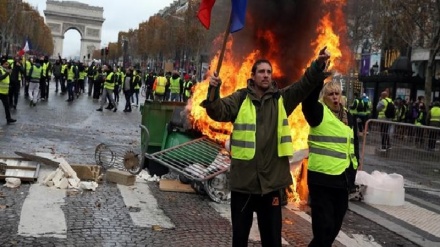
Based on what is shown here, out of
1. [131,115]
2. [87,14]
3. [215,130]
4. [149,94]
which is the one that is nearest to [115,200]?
[215,130]

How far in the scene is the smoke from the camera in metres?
9.38

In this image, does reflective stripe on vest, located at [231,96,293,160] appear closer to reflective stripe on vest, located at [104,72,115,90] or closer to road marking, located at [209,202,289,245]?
road marking, located at [209,202,289,245]

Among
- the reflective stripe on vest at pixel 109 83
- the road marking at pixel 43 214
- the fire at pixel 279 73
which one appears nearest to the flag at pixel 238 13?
the road marking at pixel 43 214

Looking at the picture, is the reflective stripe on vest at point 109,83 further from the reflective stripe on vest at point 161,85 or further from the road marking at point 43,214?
the road marking at point 43,214

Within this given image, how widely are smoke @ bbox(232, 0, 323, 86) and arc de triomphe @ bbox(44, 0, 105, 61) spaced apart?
111m

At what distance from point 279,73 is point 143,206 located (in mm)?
3608

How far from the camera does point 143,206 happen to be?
708 cm

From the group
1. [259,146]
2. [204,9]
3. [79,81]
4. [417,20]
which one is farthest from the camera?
[79,81]

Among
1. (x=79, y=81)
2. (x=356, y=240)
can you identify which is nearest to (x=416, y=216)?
(x=356, y=240)

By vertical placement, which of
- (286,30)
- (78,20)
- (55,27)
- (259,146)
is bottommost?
(259,146)

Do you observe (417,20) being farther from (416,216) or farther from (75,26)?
(75,26)

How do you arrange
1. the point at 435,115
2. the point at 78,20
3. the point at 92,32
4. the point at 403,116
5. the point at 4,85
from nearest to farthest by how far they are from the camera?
the point at 4,85 → the point at 435,115 → the point at 403,116 → the point at 78,20 → the point at 92,32

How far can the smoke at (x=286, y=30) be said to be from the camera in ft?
30.8

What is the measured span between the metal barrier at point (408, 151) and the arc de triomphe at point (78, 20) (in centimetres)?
11029
